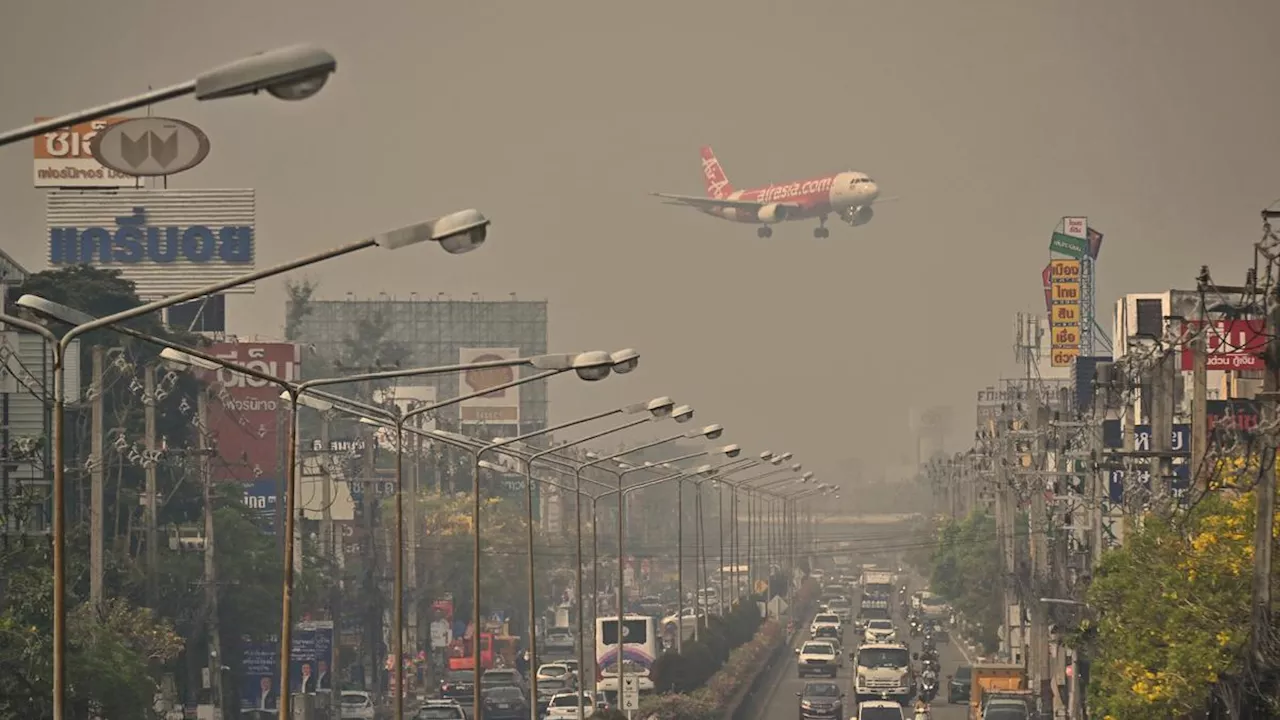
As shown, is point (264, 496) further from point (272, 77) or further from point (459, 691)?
point (272, 77)

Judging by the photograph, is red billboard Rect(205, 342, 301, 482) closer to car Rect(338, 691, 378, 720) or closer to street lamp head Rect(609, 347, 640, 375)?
car Rect(338, 691, 378, 720)

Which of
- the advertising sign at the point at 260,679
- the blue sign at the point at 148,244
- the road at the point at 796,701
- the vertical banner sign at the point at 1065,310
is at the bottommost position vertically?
the road at the point at 796,701

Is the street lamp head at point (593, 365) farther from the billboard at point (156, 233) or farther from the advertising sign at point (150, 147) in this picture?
the billboard at point (156, 233)

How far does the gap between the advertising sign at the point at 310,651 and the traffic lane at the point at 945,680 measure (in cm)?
1974

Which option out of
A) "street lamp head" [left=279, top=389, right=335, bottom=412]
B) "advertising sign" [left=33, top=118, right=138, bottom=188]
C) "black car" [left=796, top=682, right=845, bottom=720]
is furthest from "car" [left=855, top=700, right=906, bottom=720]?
"advertising sign" [left=33, top=118, right=138, bottom=188]

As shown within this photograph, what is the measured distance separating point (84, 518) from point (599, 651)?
1973 cm

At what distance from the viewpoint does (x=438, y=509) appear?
438 ft

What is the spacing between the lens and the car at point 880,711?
73312mm

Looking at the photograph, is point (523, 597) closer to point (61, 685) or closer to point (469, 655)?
point (469, 655)

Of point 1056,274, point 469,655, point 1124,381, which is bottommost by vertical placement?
point 469,655

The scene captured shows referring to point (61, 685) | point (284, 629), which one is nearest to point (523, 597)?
point (284, 629)

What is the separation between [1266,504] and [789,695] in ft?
203

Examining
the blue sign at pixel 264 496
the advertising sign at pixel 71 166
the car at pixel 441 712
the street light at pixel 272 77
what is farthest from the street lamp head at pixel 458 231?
the advertising sign at pixel 71 166

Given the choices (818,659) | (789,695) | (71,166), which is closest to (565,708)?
(818,659)
